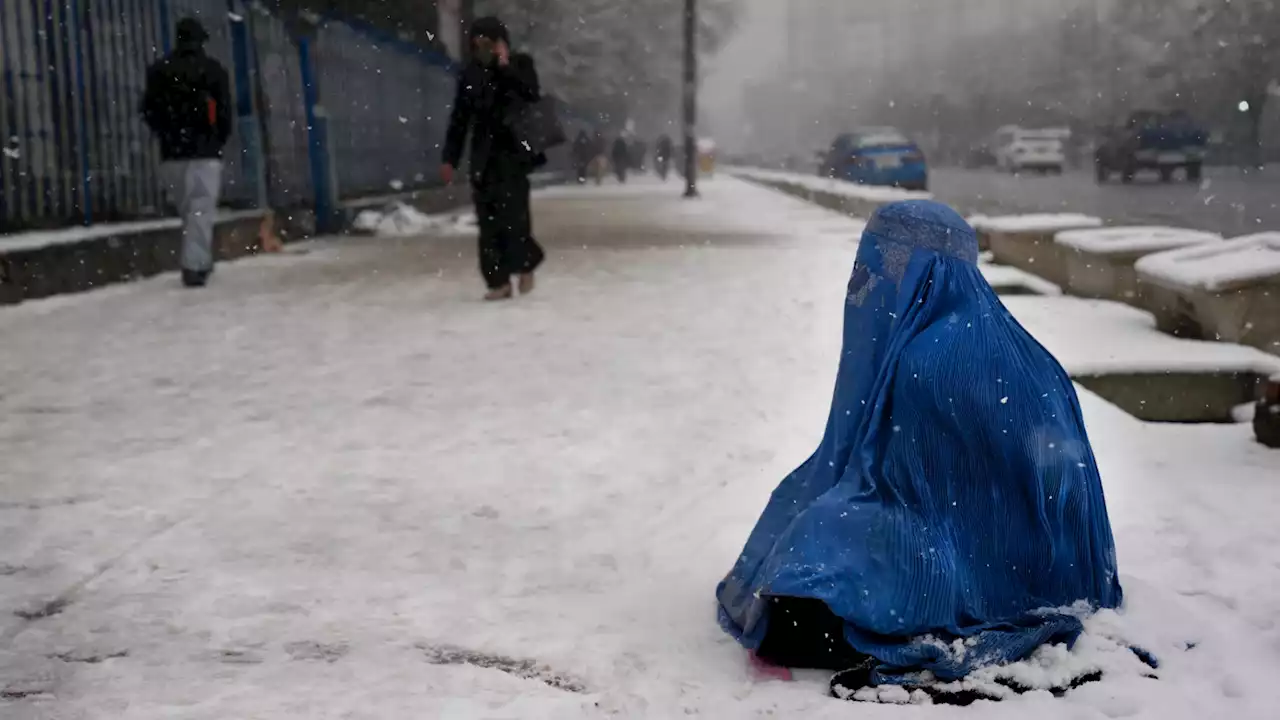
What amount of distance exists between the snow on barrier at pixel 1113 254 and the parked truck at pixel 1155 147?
20.7 m

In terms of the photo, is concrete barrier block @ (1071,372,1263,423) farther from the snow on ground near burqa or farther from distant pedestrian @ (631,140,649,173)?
distant pedestrian @ (631,140,649,173)

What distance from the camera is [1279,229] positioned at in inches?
549

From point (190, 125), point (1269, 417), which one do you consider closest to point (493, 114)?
A: point (190, 125)

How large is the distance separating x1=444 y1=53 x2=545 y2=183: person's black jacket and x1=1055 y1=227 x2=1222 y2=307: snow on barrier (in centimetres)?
353

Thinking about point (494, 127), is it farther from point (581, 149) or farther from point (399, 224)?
point (581, 149)

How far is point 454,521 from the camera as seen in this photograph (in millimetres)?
3914

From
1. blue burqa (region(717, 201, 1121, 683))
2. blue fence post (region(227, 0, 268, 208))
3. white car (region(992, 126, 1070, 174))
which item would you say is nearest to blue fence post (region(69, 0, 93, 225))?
blue fence post (region(227, 0, 268, 208))

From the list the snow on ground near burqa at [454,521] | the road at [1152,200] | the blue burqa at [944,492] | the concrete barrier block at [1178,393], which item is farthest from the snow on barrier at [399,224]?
the blue burqa at [944,492]

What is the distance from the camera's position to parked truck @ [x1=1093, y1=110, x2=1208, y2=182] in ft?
91.1

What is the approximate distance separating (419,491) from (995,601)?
207cm

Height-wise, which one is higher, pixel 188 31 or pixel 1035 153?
pixel 188 31

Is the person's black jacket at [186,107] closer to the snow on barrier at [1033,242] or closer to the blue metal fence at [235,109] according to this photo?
the blue metal fence at [235,109]

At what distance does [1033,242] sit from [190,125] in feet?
20.3

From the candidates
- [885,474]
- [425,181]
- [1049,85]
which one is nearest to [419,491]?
[885,474]
